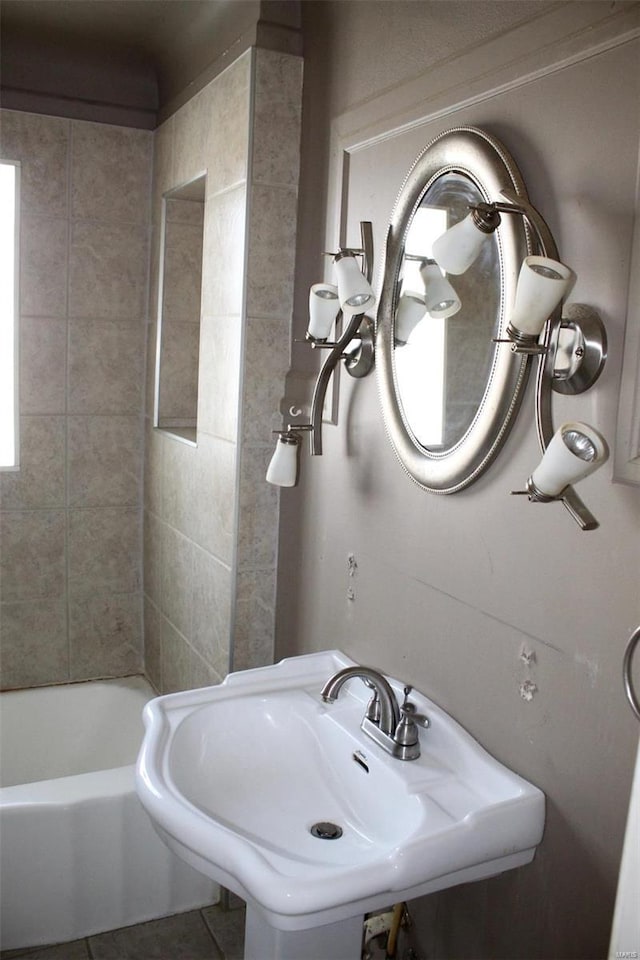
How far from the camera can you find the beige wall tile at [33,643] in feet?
9.26

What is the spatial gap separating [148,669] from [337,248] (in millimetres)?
1755

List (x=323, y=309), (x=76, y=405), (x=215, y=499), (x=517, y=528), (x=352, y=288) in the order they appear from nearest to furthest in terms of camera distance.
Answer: (x=517, y=528) < (x=352, y=288) < (x=323, y=309) < (x=215, y=499) < (x=76, y=405)

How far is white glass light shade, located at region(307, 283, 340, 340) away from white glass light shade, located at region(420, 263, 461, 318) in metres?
0.24

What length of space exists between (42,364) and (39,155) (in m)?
0.66

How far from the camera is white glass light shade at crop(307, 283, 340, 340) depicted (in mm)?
1702

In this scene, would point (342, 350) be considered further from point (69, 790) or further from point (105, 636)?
point (105, 636)

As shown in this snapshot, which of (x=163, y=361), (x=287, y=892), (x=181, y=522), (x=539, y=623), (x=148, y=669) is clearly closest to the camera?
(x=287, y=892)

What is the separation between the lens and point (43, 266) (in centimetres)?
269

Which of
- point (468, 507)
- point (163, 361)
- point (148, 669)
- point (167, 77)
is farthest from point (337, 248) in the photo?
point (148, 669)

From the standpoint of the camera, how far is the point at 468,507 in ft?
4.66

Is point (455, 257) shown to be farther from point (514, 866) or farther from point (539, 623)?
point (514, 866)

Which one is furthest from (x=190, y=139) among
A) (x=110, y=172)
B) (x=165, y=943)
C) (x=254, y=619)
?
(x=165, y=943)

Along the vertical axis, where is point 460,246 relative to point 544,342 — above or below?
above

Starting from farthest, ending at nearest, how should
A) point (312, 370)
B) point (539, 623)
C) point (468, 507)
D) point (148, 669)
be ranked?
point (148, 669) → point (312, 370) → point (468, 507) → point (539, 623)
